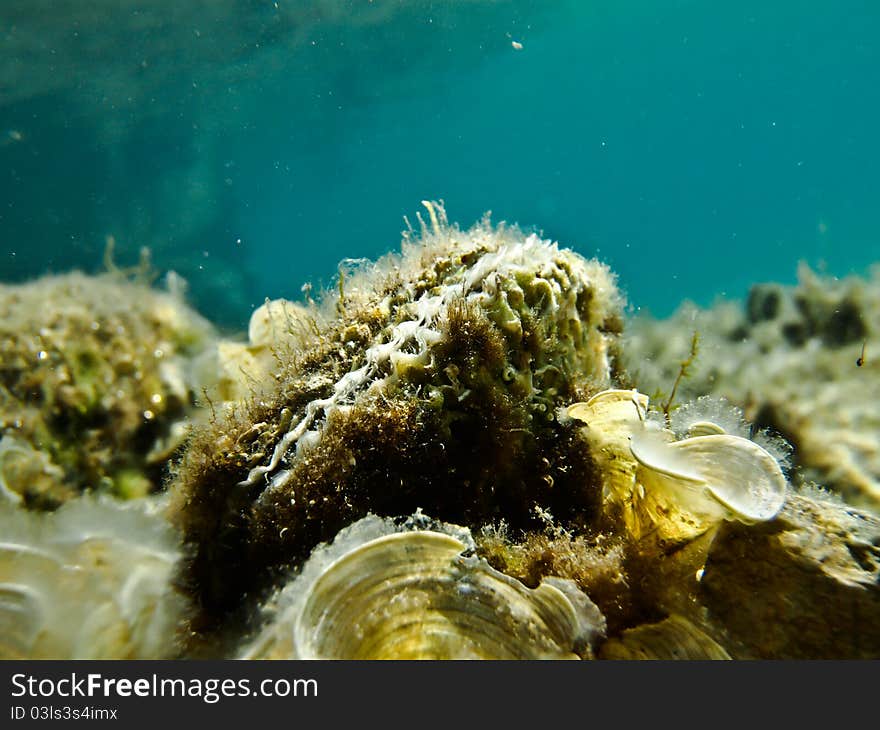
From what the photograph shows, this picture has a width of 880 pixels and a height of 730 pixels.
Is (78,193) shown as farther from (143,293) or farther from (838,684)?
(838,684)

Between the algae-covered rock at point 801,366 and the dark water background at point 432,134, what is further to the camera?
the dark water background at point 432,134

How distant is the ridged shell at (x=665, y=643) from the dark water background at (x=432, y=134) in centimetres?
310

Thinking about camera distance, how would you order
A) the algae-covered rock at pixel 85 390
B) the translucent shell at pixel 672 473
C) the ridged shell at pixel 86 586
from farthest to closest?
the algae-covered rock at pixel 85 390
the translucent shell at pixel 672 473
the ridged shell at pixel 86 586

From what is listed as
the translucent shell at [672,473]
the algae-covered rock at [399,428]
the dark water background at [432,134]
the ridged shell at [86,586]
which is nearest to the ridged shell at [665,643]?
the translucent shell at [672,473]

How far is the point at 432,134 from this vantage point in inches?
2135

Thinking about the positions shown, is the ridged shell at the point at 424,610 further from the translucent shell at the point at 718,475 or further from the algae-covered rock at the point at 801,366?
the algae-covered rock at the point at 801,366

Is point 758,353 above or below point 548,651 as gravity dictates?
above

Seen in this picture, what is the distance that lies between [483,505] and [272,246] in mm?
48689

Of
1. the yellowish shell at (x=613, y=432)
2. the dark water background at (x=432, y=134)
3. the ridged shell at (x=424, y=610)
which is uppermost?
the dark water background at (x=432, y=134)

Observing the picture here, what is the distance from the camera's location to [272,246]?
4681 cm

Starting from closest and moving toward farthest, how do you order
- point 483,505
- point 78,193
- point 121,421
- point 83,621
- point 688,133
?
point 83,621, point 483,505, point 121,421, point 78,193, point 688,133

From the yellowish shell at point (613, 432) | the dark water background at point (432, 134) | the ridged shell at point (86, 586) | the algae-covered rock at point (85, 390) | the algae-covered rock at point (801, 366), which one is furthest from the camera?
the dark water background at point (432, 134)

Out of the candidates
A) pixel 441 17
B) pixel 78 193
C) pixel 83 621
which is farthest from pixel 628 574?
pixel 441 17

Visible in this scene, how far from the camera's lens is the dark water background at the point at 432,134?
16844 mm
